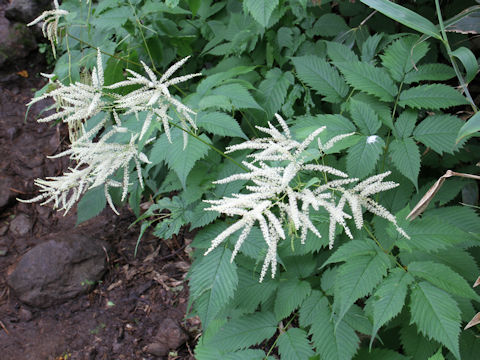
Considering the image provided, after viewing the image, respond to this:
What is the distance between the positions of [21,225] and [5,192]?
0.46 metres

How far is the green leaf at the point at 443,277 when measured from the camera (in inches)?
61.2


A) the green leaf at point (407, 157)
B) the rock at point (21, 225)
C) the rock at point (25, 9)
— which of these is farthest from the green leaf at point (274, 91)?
the rock at point (25, 9)

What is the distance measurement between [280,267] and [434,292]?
3.00 ft

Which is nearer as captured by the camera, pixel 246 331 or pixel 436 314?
pixel 436 314

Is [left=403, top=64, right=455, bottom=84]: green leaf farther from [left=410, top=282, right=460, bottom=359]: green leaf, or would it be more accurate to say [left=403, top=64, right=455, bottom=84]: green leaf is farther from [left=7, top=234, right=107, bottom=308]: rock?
[left=7, top=234, right=107, bottom=308]: rock

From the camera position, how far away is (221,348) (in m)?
1.99

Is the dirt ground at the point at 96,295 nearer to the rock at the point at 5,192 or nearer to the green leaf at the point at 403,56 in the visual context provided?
the rock at the point at 5,192

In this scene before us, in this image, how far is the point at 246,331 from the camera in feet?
6.72

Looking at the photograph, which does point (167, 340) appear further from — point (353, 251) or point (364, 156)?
point (364, 156)

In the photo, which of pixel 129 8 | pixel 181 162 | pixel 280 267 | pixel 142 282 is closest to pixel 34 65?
pixel 129 8

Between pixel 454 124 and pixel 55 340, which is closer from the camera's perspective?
pixel 454 124

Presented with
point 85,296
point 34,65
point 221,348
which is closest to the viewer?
point 221,348

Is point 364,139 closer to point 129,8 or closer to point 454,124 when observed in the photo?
point 454,124

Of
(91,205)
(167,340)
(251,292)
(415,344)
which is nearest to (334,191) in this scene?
(251,292)
